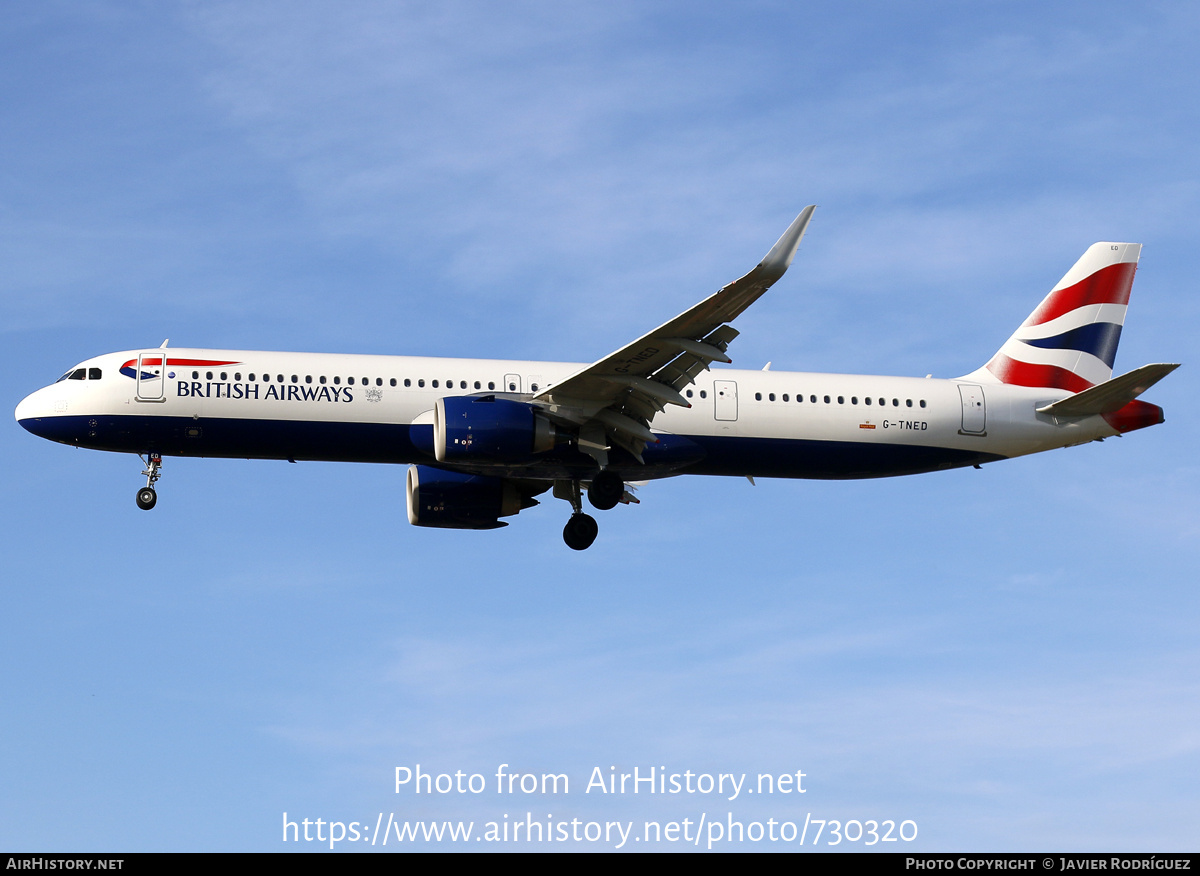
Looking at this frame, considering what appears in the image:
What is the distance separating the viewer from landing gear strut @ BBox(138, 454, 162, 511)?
33.8 meters

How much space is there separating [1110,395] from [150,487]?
23731 millimetres

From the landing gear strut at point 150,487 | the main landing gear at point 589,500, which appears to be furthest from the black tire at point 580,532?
the landing gear strut at point 150,487

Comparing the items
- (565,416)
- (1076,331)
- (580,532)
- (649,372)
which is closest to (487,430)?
(565,416)

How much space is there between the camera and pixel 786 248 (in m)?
26.6

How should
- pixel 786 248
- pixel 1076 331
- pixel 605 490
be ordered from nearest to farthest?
pixel 786 248 → pixel 605 490 → pixel 1076 331

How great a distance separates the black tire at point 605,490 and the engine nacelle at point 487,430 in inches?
89.1

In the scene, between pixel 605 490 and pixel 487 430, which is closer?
pixel 487 430

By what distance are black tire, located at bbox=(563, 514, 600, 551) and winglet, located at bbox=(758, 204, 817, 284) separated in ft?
35.0

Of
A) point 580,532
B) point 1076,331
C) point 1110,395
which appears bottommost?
point 580,532

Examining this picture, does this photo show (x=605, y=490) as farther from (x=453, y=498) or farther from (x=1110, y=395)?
(x=1110, y=395)

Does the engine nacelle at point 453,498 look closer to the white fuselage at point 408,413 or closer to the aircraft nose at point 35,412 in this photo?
the white fuselage at point 408,413

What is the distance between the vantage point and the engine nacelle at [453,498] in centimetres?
3609
